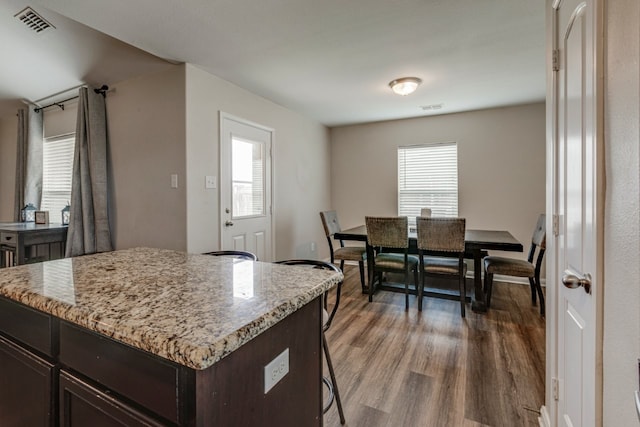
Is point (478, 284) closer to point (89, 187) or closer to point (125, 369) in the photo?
point (125, 369)

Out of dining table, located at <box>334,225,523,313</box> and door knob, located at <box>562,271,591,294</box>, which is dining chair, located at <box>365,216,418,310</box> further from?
door knob, located at <box>562,271,591,294</box>

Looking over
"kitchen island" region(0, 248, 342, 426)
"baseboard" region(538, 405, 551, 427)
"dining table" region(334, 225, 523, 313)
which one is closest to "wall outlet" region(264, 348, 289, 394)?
"kitchen island" region(0, 248, 342, 426)

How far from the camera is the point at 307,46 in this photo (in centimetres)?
239

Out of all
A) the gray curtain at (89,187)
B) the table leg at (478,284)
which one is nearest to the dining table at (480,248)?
the table leg at (478,284)

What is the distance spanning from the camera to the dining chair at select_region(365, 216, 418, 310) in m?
3.14

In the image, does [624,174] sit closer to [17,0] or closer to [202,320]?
[202,320]

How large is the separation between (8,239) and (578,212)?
4.63m

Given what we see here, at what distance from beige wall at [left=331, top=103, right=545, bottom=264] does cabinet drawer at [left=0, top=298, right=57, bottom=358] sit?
435 cm

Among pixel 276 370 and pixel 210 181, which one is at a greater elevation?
pixel 210 181

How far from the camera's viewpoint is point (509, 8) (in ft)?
6.31

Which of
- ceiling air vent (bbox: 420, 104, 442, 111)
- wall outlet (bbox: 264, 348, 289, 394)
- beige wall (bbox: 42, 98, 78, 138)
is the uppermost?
ceiling air vent (bbox: 420, 104, 442, 111)

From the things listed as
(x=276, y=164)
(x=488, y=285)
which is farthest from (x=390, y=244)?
(x=276, y=164)

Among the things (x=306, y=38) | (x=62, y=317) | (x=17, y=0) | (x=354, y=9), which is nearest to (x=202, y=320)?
(x=62, y=317)

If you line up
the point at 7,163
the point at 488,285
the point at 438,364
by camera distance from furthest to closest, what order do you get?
1. the point at 7,163
2. the point at 488,285
3. the point at 438,364
